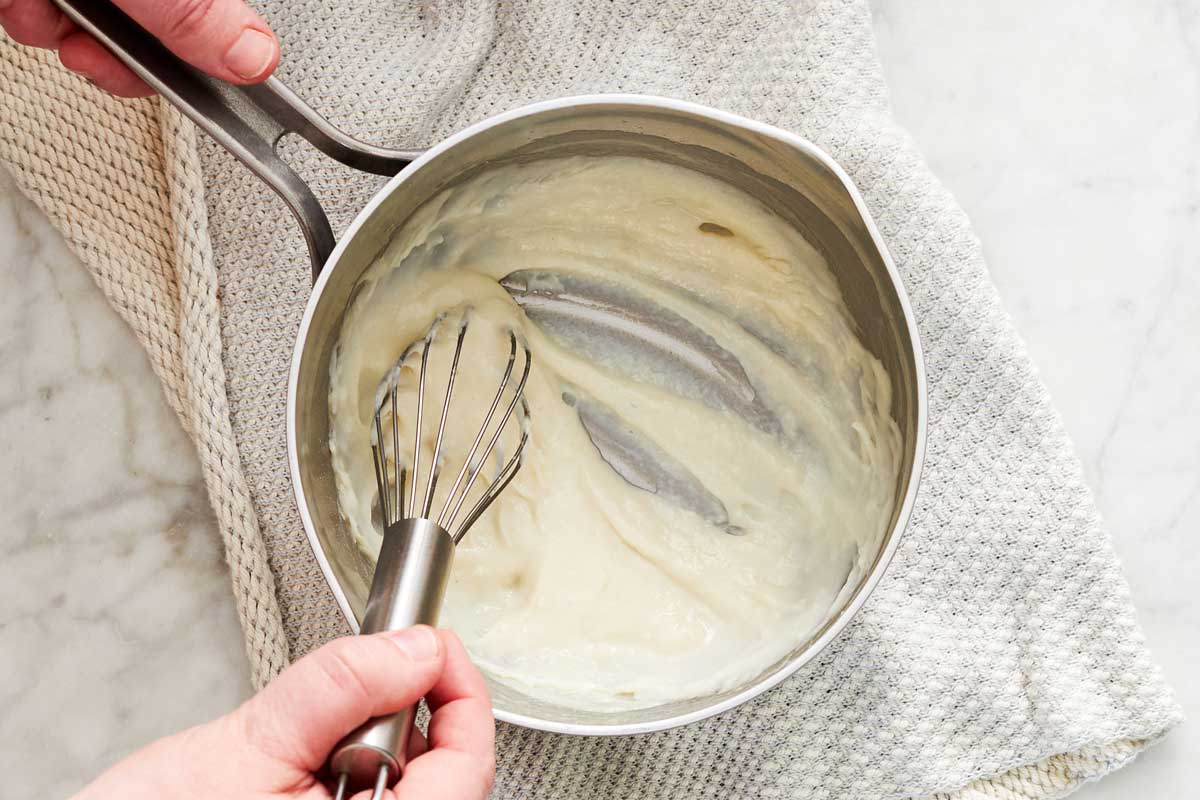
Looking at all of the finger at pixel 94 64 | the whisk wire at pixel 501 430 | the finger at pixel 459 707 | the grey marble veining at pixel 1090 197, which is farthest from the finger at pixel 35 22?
the grey marble veining at pixel 1090 197

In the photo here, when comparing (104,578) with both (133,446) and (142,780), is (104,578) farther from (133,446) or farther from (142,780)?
(142,780)

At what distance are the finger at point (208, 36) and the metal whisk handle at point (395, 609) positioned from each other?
0.96ft

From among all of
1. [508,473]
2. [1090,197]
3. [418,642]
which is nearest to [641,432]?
[508,473]

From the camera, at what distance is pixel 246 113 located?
623 millimetres

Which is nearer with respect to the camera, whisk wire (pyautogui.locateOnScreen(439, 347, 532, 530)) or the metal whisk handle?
the metal whisk handle

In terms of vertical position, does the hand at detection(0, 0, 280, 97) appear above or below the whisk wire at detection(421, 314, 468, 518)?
above

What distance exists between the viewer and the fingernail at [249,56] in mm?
598

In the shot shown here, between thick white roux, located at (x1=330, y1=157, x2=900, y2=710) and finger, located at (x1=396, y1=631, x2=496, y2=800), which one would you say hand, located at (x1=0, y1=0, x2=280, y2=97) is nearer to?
thick white roux, located at (x1=330, y1=157, x2=900, y2=710)

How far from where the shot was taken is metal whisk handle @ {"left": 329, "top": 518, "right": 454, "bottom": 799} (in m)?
0.49

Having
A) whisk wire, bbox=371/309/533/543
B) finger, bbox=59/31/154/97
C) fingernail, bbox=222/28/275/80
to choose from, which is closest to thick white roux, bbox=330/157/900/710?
whisk wire, bbox=371/309/533/543

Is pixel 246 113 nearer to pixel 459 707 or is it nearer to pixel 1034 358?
pixel 459 707

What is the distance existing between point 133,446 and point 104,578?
4.4 inches

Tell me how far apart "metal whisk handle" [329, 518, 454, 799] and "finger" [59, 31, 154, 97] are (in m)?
0.41

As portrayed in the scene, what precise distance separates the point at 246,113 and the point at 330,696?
0.37 metres
